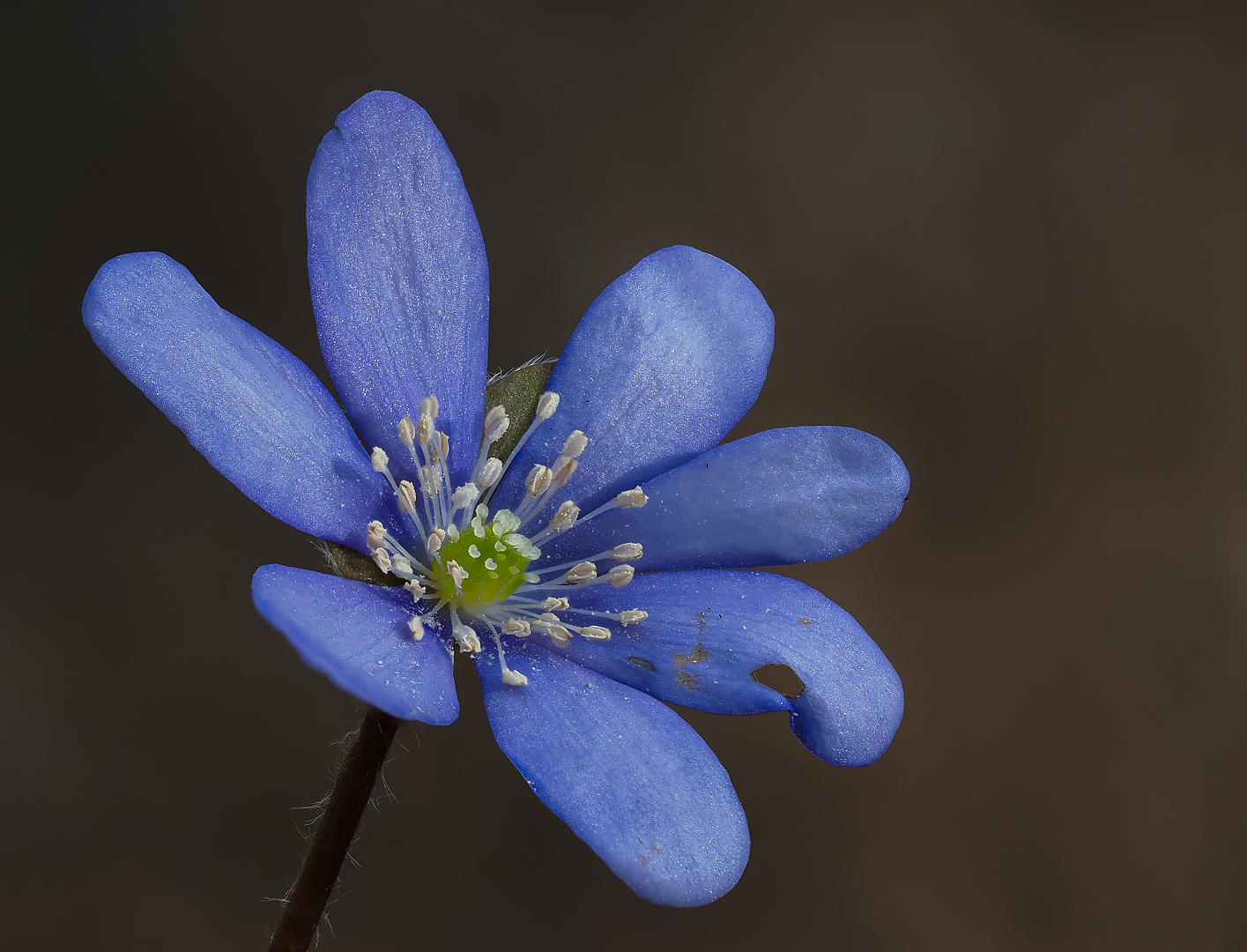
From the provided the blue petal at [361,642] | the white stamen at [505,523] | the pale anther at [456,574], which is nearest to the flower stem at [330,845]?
the blue petal at [361,642]

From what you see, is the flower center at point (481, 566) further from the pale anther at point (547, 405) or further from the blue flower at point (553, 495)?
the pale anther at point (547, 405)

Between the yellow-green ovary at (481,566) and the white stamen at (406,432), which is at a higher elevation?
the white stamen at (406,432)

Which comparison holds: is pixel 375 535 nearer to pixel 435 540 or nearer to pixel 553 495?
pixel 435 540

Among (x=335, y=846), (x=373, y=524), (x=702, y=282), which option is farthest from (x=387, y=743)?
(x=702, y=282)

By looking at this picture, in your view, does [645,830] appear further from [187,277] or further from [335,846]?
[187,277]

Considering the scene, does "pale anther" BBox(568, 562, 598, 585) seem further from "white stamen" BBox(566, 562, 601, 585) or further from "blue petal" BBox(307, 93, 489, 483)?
"blue petal" BBox(307, 93, 489, 483)

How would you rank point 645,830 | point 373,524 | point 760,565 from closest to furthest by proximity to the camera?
point 645,830
point 373,524
point 760,565

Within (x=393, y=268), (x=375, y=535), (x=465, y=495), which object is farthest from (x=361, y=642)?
(x=393, y=268)
